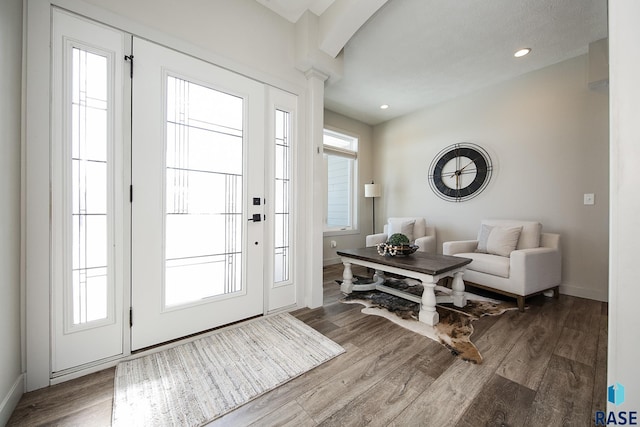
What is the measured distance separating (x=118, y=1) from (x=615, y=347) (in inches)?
125

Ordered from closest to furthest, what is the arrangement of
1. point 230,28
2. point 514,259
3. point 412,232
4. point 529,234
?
point 230,28 → point 514,259 → point 529,234 → point 412,232

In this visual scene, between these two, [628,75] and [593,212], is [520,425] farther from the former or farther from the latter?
[593,212]

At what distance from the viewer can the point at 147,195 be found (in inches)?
68.7

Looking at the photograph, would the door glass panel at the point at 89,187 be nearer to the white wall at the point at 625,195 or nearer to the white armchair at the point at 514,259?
the white wall at the point at 625,195

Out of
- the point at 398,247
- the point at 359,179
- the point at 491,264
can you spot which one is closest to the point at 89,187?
the point at 398,247

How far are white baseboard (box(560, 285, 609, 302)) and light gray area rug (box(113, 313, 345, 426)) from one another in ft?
9.92

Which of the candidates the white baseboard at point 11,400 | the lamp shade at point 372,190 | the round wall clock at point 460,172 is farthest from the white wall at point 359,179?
the white baseboard at point 11,400

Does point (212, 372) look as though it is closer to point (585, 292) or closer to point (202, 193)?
point (202, 193)

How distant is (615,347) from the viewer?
870mm

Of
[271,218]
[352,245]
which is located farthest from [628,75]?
[352,245]

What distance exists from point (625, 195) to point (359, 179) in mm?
4107

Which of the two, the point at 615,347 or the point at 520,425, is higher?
the point at 615,347

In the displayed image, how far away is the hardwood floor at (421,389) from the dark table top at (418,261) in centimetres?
55

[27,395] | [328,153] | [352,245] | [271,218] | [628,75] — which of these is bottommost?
[27,395]
